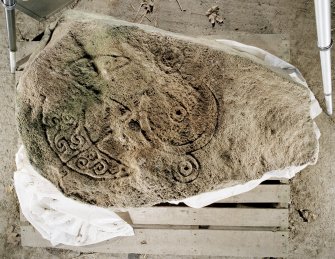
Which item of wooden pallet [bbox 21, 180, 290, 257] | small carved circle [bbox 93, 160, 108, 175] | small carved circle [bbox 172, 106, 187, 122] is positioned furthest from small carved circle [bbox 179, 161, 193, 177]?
wooden pallet [bbox 21, 180, 290, 257]

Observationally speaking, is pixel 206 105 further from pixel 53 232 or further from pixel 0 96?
pixel 0 96

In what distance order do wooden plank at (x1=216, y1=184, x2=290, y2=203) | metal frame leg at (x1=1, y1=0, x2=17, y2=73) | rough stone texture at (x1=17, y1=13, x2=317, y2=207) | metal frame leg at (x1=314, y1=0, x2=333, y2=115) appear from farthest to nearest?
wooden plank at (x1=216, y1=184, x2=290, y2=203) → metal frame leg at (x1=1, y1=0, x2=17, y2=73) → metal frame leg at (x1=314, y1=0, x2=333, y2=115) → rough stone texture at (x1=17, y1=13, x2=317, y2=207)

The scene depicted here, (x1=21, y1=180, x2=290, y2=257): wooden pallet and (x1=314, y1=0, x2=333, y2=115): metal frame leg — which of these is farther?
(x1=21, y1=180, x2=290, y2=257): wooden pallet

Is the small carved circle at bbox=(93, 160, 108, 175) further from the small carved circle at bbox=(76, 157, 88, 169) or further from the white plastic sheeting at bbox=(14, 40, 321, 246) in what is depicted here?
the white plastic sheeting at bbox=(14, 40, 321, 246)

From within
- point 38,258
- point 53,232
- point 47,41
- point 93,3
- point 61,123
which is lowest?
point 38,258

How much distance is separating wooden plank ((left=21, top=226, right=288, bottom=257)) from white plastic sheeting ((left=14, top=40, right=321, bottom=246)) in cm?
8

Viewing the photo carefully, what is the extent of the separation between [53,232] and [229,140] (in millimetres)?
1198

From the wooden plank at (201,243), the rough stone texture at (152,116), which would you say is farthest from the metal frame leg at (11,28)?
the wooden plank at (201,243)

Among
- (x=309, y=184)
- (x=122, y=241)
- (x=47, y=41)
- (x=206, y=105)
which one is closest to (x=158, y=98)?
(x=206, y=105)

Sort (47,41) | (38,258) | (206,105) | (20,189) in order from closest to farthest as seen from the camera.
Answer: (206,105), (47,41), (20,189), (38,258)

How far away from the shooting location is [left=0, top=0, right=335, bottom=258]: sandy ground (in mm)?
2650

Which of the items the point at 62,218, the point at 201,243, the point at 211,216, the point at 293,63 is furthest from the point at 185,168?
the point at 293,63

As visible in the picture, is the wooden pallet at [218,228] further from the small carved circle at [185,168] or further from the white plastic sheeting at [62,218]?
the small carved circle at [185,168]

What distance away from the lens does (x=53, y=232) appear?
2.55 m
